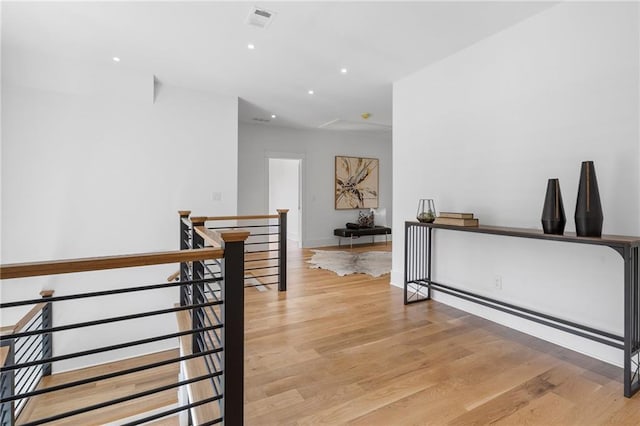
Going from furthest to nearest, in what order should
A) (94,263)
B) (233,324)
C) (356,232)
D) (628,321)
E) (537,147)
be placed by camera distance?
(356,232)
(537,147)
(628,321)
(233,324)
(94,263)

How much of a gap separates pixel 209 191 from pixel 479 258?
3.46 m

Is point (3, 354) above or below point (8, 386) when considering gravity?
above

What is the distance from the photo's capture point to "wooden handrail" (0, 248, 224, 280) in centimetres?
104

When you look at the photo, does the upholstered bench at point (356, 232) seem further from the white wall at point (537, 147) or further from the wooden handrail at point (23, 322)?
the wooden handrail at point (23, 322)

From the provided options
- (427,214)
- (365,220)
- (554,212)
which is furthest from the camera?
(365,220)

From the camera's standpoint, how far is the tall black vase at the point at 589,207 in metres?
1.98

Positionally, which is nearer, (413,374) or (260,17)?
(413,374)

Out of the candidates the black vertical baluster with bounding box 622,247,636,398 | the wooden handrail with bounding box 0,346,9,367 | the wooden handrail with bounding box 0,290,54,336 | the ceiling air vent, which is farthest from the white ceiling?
the wooden handrail with bounding box 0,346,9,367

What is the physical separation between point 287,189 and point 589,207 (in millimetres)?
7001

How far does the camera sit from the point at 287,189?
851 cm

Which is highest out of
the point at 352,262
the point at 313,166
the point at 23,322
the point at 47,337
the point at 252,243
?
the point at 313,166

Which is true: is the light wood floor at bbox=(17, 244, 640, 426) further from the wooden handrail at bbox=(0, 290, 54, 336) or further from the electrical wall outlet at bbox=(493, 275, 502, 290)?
the wooden handrail at bbox=(0, 290, 54, 336)

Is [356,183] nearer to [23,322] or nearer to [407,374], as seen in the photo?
[407,374]

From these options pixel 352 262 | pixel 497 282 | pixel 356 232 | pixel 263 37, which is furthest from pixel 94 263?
pixel 356 232
